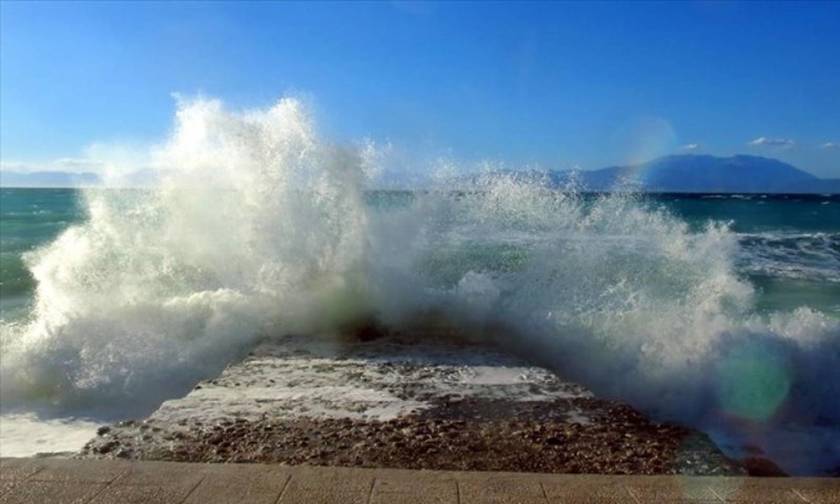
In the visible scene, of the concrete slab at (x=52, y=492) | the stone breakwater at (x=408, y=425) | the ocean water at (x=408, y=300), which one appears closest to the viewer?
the concrete slab at (x=52, y=492)

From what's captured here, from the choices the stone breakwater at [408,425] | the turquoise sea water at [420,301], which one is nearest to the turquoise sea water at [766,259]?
the turquoise sea water at [420,301]

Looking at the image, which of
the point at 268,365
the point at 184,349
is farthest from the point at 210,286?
the point at 268,365

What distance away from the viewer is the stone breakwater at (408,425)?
4234 mm

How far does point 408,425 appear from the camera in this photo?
489cm

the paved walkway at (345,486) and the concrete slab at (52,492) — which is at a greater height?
the concrete slab at (52,492)

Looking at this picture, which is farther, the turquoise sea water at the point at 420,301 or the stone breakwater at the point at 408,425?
the turquoise sea water at the point at 420,301

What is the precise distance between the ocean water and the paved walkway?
2.18 meters

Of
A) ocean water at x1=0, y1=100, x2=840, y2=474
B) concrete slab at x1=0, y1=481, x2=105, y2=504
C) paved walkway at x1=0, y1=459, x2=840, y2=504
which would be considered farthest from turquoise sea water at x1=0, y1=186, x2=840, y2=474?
concrete slab at x1=0, y1=481, x2=105, y2=504

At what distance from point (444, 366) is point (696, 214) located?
4895 cm

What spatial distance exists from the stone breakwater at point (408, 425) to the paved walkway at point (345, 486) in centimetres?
41

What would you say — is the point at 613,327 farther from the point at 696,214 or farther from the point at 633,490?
the point at 696,214

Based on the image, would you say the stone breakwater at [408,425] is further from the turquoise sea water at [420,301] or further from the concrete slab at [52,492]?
the turquoise sea water at [420,301]

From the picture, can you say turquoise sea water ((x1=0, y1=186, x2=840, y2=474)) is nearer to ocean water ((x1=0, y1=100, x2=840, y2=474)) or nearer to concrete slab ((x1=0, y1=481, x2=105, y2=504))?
ocean water ((x1=0, y1=100, x2=840, y2=474))

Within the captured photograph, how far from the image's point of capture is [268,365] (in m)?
7.06
